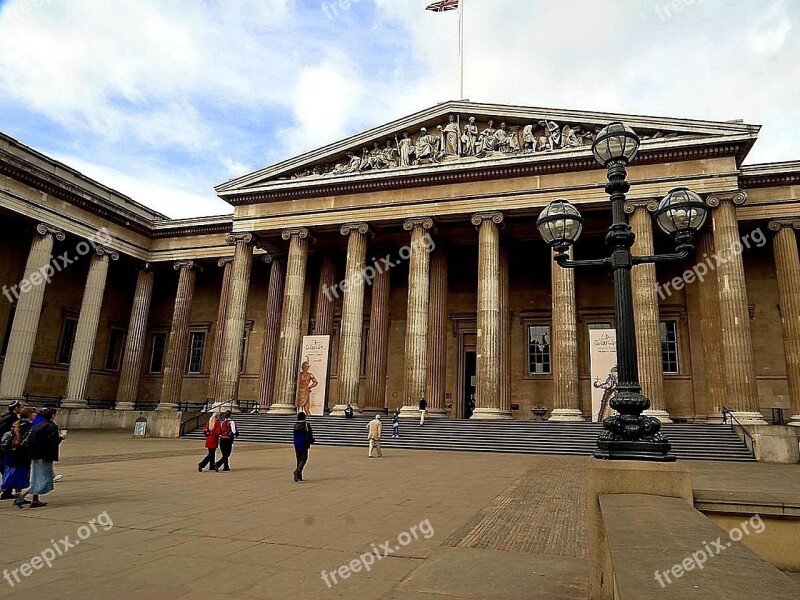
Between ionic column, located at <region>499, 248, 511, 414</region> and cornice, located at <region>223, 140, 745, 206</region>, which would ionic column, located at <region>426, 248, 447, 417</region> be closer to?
ionic column, located at <region>499, 248, 511, 414</region>

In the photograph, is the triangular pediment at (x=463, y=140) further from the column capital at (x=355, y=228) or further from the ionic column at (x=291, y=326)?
the ionic column at (x=291, y=326)

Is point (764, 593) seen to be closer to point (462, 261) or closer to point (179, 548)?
point (179, 548)

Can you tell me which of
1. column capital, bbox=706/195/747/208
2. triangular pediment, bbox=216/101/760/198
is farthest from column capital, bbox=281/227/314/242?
column capital, bbox=706/195/747/208

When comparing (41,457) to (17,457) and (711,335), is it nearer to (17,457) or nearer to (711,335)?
(17,457)

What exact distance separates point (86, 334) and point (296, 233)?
13847 millimetres

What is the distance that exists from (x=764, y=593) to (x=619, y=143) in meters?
6.22

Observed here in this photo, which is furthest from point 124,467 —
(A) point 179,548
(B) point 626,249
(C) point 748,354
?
(C) point 748,354

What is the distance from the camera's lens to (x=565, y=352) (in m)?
24.0

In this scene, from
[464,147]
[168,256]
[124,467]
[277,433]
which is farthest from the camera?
[168,256]

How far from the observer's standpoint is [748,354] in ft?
71.9

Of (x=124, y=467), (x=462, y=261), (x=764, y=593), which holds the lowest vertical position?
(x=124, y=467)

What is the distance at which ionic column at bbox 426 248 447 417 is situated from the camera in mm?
26766

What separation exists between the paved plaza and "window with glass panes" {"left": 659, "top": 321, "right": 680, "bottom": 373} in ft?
54.1

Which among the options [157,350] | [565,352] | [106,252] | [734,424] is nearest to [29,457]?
[565,352]
